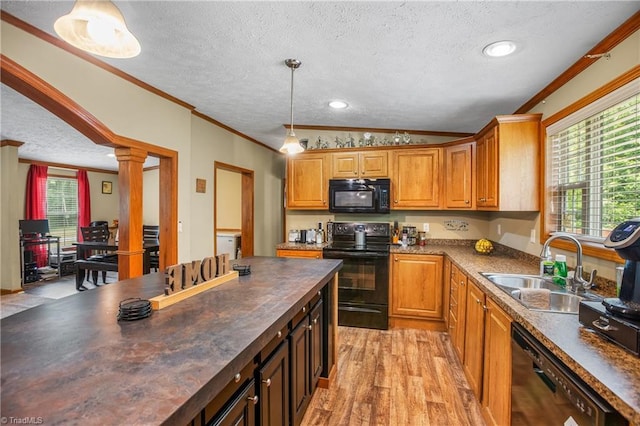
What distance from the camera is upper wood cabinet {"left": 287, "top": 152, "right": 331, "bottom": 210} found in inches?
162

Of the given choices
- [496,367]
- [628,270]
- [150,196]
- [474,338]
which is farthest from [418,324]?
[150,196]

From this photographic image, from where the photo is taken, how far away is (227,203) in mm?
6961

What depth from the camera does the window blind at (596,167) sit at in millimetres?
1719

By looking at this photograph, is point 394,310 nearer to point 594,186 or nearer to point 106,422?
point 594,186

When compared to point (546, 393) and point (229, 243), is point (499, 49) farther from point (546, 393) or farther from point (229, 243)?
point (229, 243)

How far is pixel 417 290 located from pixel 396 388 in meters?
1.33

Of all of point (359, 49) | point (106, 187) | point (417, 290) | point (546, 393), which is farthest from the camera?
point (106, 187)

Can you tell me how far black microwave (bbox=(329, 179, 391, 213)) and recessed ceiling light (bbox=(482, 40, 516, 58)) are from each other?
1.92 metres

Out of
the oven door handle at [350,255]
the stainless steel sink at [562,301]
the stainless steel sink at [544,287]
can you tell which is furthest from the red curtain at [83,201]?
the stainless steel sink at [562,301]

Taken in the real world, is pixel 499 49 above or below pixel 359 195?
above

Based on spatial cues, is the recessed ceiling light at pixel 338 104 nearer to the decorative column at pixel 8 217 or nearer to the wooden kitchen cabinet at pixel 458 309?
the wooden kitchen cabinet at pixel 458 309

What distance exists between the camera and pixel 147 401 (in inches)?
27.6

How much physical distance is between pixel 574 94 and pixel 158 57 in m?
3.03

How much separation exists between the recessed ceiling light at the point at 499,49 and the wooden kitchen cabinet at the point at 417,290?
6.86 feet
